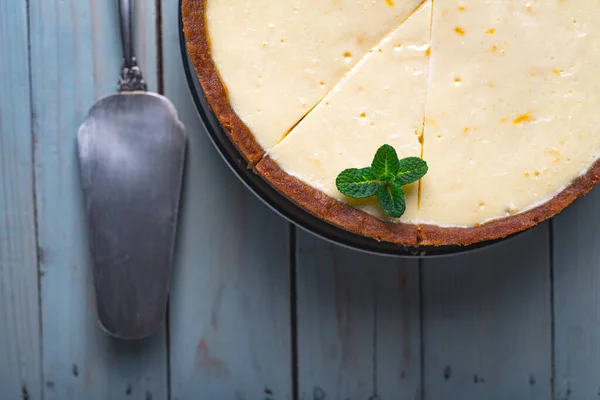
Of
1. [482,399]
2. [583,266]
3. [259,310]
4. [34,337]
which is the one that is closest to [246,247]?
[259,310]

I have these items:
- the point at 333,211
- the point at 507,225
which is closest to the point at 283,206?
the point at 333,211

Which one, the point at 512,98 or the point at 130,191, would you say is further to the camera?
the point at 130,191

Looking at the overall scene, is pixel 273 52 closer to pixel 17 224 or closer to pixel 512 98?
pixel 512 98

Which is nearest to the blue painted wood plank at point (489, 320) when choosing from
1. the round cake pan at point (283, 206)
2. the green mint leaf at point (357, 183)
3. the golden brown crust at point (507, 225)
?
the round cake pan at point (283, 206)

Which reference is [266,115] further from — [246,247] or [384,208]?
[246,247]

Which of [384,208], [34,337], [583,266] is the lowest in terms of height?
[34,337]

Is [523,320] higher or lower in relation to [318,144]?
lower
